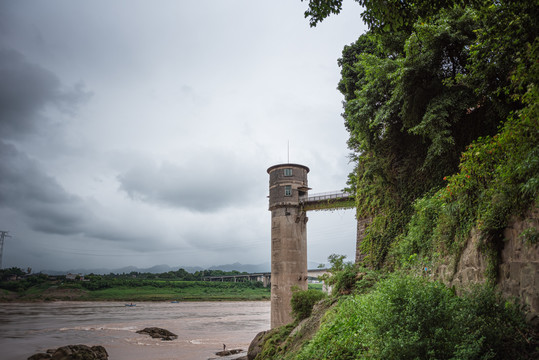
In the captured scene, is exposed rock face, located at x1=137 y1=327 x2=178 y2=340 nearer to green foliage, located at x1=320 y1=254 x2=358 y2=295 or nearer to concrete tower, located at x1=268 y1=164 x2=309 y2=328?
concrete tower, located at x1=268 y1=164 x2=309 y2=328

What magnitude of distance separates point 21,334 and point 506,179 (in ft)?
123

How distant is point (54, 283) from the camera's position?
71938 mm

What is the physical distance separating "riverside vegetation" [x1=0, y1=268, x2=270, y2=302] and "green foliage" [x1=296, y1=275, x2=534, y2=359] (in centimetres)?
7325

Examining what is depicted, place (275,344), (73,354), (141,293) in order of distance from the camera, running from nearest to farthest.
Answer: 1. (275,344)
2. (73,354)
3. (141,293)

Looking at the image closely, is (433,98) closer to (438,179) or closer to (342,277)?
(438,179)

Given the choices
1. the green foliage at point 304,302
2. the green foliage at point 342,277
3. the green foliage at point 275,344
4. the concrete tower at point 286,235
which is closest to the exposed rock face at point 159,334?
the concrete tower at point 286,235

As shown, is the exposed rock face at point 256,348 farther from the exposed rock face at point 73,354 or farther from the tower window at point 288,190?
the tower window at point 288,190

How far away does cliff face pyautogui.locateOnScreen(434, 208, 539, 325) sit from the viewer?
506cm

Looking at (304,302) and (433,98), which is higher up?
(433,98)

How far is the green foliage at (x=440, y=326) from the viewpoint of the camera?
171 inches

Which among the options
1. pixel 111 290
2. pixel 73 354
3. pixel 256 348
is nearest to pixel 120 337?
pixel 73 354

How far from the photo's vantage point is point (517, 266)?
5.41 m

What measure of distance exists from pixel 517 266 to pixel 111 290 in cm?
7982

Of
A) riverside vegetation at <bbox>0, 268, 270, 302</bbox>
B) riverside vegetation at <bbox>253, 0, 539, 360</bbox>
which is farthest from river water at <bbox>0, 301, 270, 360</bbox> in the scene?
riverside vegetation at <bbox>0, 268, 270, 302</bbox>
